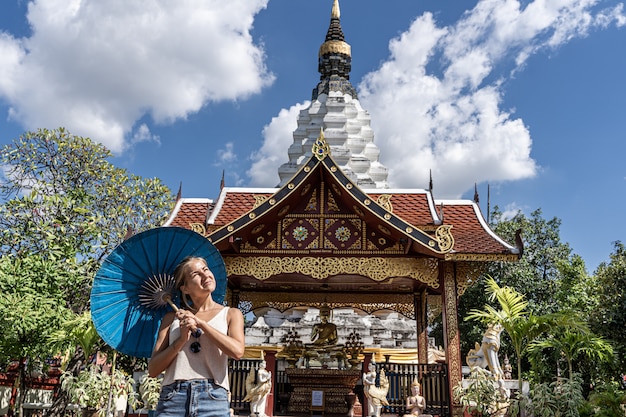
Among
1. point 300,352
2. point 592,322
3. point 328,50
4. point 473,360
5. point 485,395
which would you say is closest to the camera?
point 485,395

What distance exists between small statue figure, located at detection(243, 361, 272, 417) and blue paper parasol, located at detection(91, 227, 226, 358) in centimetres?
536

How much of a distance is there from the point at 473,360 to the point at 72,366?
996cm

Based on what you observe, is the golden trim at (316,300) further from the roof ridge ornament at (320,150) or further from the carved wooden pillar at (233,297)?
the roof ridge ornament at (320,150)

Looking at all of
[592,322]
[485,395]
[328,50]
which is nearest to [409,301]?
[592,322]

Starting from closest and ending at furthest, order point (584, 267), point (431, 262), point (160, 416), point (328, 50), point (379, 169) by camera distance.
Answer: point (160, 416) → point (431, 262) → point (584, 267) → point (379, 169) → point (328, 50)

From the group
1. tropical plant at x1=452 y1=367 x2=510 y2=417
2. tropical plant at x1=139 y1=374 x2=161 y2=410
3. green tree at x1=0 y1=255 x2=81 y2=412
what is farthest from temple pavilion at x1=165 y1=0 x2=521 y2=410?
green tree at x1=0 y1=255 x2=81 y2=412

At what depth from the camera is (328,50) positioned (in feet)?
101

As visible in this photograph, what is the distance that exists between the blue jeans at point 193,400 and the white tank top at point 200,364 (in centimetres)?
3

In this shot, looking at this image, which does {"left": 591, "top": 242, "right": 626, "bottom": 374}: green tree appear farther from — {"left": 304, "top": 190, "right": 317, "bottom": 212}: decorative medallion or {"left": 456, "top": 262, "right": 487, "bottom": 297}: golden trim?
{"left": 304, "top": 190, "right": 317, "bottom": 212}: decorative medallion

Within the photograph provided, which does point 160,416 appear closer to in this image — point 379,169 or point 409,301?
point 409,301

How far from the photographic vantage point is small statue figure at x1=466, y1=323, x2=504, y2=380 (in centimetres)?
889

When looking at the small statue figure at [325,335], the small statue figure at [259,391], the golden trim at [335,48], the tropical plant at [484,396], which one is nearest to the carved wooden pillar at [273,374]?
the small statue figure at [259,391]

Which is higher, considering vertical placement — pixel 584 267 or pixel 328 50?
pixel 328 50

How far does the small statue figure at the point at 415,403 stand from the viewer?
8.71 metres
